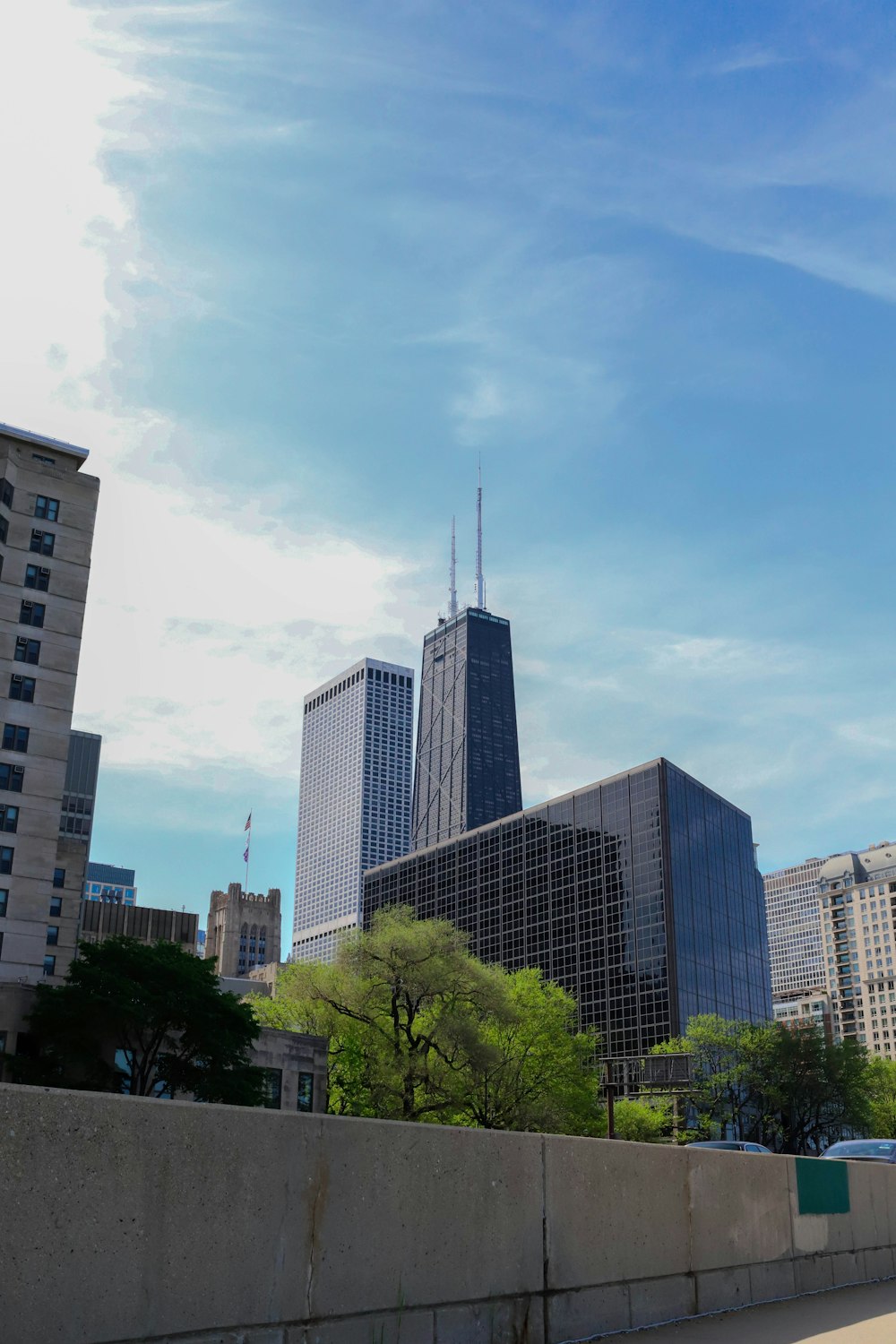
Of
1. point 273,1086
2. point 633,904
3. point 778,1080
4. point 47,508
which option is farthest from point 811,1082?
point 47,508

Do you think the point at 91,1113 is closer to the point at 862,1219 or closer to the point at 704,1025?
the point at 862,1219

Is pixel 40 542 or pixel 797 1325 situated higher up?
pixel 40 542

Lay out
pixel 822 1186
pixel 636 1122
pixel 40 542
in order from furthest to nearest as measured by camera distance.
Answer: pixel 636 1122 < pixel 40 542 < pixel 822 1186

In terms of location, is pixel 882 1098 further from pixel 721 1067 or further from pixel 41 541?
pixel 41 541

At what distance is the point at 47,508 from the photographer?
8644cm

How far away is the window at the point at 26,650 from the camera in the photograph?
82.1m

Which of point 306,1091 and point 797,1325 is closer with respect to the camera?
point 797,1325

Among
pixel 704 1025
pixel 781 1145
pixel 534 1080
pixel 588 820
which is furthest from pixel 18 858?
pixel 588 820

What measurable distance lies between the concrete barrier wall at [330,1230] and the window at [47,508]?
8399 cm

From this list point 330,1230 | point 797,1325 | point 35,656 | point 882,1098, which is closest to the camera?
point 330,1230

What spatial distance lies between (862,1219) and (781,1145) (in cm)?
12096

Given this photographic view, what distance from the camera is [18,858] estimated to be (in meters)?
78.1

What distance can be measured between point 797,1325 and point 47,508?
85.4 m

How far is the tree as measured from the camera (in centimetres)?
4900
